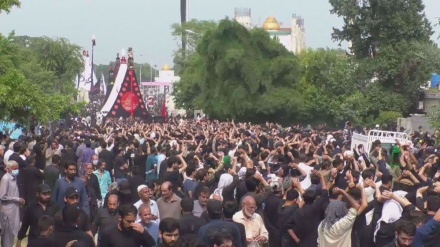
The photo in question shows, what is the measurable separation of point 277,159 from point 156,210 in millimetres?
7239

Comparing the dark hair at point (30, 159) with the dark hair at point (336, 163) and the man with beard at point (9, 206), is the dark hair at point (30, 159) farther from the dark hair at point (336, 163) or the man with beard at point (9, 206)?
the dark hair at point (336, 163)

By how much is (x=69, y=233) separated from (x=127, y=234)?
1.68 feet

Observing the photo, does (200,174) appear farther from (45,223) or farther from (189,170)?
(45,223)

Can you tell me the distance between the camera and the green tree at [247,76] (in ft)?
194

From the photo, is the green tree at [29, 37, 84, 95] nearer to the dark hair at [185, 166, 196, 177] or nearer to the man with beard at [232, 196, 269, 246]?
the dark hair at [185, 166, 196, 177]

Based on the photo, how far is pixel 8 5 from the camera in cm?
2303

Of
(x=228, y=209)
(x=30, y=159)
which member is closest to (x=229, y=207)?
(x=228, y=209)

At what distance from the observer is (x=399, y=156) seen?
1991 cm

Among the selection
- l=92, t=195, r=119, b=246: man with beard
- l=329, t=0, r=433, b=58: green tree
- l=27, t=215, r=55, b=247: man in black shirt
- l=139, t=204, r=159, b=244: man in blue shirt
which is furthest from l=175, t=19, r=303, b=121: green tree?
l=27, t=215, r=55, b=247: man in black shirt

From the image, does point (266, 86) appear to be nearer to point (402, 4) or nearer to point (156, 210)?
point (402, 4)

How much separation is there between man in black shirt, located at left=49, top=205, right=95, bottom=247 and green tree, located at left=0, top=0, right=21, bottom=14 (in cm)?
1312

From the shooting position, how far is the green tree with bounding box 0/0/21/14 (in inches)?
902

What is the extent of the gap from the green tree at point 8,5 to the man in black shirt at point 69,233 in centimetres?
1312

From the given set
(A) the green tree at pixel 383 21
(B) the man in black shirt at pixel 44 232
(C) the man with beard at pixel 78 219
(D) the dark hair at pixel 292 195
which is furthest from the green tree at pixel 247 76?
(B) the man in black shirt at pixel 44 232
